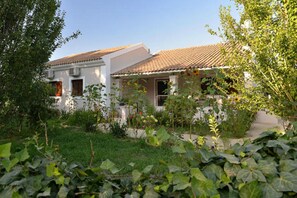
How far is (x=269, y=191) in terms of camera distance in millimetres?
1128

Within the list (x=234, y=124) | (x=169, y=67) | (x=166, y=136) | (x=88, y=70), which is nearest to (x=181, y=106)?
(x=234, y=124)

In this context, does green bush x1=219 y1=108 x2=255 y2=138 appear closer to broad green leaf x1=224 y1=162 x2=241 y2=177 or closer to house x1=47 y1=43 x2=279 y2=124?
house x1=47 y1=43 x2=279 y2=124

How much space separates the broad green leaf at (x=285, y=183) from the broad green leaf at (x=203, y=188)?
0.27 metres

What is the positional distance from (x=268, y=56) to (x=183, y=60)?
491 inches

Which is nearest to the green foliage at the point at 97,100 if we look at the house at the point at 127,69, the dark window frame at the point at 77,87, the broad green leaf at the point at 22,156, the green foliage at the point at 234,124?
the green foliage at the point at 234,124

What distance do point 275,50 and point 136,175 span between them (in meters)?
5.82

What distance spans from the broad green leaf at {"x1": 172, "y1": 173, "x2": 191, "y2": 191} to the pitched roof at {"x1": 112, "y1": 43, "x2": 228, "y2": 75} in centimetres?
1389

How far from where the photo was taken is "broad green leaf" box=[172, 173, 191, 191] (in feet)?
3.68

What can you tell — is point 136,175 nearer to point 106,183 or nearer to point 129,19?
point 106,183

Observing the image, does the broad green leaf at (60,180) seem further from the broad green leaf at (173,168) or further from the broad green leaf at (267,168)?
the broad green leaf at (267,168)

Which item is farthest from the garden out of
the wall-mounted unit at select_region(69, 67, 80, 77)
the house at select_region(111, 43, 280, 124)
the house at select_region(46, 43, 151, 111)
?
the wall-mounted unit at select_region(69, 67, 80, 77)

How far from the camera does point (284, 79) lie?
19.9 ft

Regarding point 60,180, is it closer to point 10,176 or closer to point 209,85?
point 10,176

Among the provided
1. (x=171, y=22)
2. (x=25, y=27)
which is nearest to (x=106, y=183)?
(x=25, y=27)
